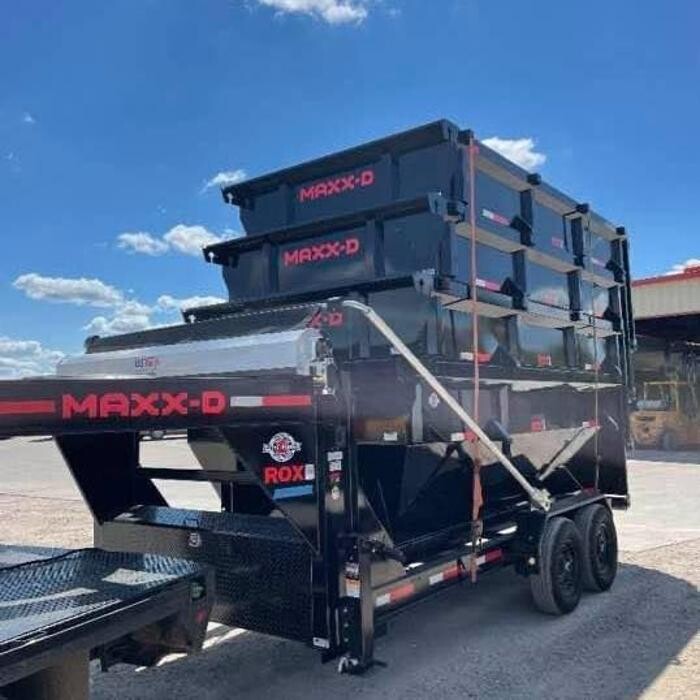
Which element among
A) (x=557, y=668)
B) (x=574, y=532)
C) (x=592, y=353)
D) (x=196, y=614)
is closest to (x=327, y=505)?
(x=196, y=614)

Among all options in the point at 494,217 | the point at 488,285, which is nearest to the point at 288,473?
the point at 488,285

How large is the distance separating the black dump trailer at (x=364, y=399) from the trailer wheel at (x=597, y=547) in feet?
0.07

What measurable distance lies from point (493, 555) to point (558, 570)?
66cm

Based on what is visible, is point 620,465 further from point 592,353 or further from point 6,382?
point 6,382

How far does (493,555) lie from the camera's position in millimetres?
4945

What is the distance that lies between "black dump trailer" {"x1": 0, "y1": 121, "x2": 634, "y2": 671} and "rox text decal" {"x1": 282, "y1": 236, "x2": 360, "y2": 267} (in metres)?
0.01

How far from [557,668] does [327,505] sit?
75.2 inches

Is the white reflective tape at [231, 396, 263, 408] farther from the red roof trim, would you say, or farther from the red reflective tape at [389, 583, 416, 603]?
the red roof trim

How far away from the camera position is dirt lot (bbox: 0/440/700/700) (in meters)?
4.07

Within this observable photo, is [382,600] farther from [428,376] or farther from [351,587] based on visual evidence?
[428,376]

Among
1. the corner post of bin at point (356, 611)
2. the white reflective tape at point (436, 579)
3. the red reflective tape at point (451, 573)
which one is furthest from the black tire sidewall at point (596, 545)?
the corner post of bin at point (356, 611)

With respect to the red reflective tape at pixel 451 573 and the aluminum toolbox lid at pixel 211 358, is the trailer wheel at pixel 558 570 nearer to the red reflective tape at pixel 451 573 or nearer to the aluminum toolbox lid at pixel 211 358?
the red reflective tape at pixel 451 573

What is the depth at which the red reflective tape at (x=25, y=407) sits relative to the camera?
2363 mm

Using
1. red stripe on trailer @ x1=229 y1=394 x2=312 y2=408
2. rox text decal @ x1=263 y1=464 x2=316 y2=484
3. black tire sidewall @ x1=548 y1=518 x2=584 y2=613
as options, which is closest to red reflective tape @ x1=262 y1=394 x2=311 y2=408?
red stripe on trailer @ x1=229 y1=394 x2=312 y2=408
